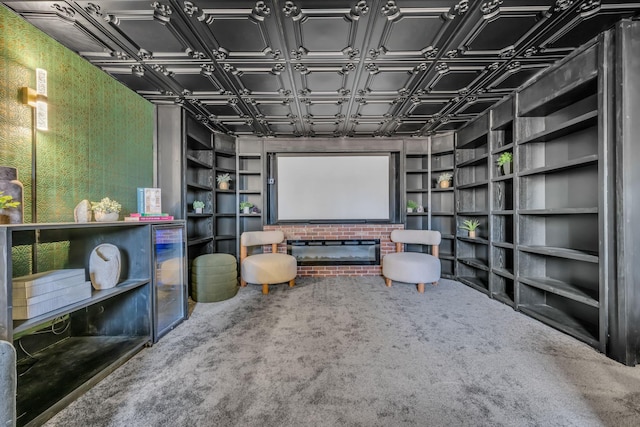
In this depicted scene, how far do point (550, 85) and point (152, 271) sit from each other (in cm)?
392

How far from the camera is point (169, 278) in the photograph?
231 centimetres

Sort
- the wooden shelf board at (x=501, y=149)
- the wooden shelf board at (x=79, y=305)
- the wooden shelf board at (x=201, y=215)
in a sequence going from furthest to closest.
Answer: the wooden shelf board at (x=201, y=215)
the wooden shelf board at (x=501, y=149)
the wooden shelf board at (x=79, y=305)

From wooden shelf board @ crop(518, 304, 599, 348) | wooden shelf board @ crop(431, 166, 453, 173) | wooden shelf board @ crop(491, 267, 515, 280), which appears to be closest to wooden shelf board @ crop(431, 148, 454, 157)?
wooden shelf board @ crop(431, 166, 453, 173)

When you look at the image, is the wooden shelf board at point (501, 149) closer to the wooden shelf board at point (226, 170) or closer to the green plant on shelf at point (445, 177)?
the green plant on shelf at point (445, 177)

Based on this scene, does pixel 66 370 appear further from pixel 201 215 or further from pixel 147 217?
pixel 201 215

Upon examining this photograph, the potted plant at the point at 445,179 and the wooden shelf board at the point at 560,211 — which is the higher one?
the potted plant at the point at 445,179

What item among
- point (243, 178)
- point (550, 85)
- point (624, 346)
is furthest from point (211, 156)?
point (624, 346)

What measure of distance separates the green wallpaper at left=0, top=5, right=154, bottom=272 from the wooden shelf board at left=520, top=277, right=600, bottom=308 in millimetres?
4220

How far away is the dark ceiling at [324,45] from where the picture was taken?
1.63 m

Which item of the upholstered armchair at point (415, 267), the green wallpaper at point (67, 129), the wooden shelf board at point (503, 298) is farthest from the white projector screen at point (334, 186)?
the green wallpaper at point (67, 129)

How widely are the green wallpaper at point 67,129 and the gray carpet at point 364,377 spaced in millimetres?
1439

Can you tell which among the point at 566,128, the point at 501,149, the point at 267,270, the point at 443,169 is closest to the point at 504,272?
the point at 501,149

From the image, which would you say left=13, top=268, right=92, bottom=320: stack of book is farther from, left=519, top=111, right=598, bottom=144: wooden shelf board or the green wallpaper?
left=519, top=111, right=598, bottom=144: wooden shelf board

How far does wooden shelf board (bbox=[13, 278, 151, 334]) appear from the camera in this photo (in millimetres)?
1191
